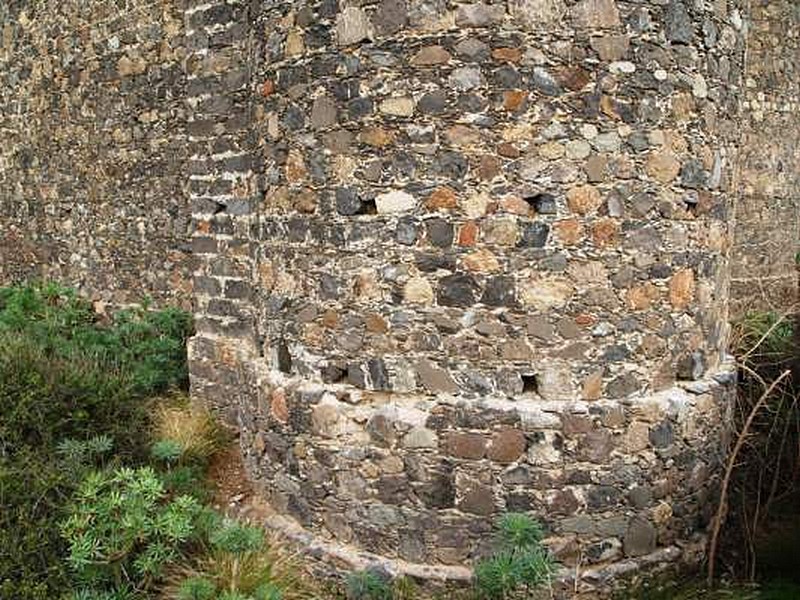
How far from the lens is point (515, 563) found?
401cm

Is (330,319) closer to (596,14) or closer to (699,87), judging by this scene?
(596,14)

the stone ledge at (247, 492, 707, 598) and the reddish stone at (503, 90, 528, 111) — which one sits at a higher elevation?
the reddish stone at (503, 90, 528, 111)

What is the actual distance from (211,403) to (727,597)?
12.4 ft

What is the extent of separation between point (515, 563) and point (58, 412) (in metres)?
3.12

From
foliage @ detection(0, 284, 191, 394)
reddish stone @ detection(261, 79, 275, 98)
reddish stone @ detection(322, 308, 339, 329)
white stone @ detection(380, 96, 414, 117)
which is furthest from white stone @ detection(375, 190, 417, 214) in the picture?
foliage @ detection(0, 284, 191, 394)

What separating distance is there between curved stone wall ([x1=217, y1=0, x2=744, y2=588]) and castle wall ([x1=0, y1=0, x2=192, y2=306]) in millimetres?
2559

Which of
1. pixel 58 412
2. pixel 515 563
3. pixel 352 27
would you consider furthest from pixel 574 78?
pixel 58 412

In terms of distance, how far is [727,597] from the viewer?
13.9ft

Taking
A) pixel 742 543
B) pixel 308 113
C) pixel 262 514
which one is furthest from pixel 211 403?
pixel 742 543

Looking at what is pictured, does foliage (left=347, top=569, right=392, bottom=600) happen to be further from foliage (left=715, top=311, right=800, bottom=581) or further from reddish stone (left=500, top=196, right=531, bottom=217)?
reddish stone (left=500, top=196, right=531, bottom=217)

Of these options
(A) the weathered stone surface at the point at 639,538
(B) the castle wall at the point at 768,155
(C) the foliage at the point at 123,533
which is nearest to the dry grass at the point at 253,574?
(C) the foliage at the point at 123,533

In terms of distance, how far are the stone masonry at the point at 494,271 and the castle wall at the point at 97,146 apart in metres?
2.41

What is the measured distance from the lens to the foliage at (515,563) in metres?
3.97

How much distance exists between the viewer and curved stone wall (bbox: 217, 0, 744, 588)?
13.8 feet
